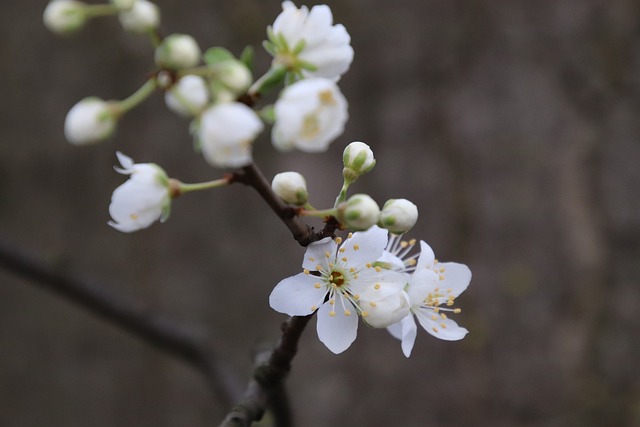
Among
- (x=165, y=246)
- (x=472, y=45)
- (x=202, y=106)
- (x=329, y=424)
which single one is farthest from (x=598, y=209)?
(x=202, y=106)

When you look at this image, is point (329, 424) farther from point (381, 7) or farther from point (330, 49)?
point (330, 49)

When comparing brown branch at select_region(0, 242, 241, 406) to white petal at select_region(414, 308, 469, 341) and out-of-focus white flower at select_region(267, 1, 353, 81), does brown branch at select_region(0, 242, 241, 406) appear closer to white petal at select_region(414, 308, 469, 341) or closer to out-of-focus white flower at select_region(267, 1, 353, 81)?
white petal at select_region(414, 308, 469, 341)

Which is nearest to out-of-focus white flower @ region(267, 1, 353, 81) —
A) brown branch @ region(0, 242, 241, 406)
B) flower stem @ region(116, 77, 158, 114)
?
flower stem @ region(116, 77, 158, 114)

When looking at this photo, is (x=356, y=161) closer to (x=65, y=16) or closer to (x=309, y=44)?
(x=309, y=44)

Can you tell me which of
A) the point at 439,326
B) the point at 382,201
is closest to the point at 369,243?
the point at 439,326

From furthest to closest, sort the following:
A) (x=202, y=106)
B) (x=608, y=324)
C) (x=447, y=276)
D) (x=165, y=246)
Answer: (x=165, y=246)
(x=608, y=324)
(x=447, y=276)
(x=202, y=106)

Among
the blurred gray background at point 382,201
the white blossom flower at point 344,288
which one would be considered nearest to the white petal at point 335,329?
the white blossom flower at point 344,288

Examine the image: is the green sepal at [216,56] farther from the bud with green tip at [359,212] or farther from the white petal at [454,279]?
the white petal at [454,279]
